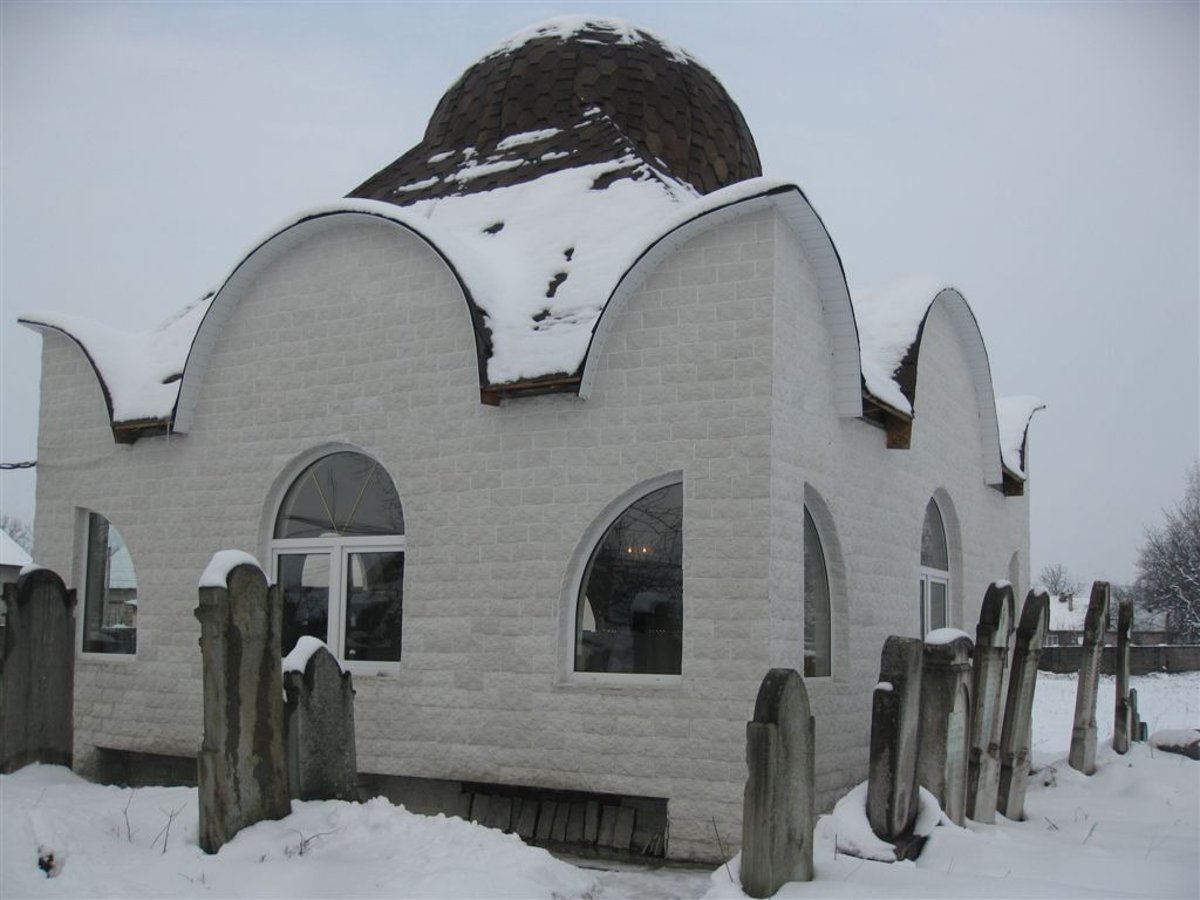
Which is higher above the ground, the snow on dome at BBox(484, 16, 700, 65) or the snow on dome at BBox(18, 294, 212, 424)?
the snow on dome at BBox(484, 16, 700, 65)

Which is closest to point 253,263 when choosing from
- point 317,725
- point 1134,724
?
point 317,725

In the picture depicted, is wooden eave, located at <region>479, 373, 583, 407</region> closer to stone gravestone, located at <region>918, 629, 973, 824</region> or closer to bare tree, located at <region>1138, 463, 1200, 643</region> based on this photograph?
stone gravestone, located at <region>918, 629, 973, 824</region>

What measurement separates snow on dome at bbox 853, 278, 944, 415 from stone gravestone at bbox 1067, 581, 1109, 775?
451 centimetres

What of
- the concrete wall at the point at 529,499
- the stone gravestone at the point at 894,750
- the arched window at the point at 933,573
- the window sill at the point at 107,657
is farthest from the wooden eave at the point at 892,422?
the window sill at the point at 107,657

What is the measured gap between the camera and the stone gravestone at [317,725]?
8547mm

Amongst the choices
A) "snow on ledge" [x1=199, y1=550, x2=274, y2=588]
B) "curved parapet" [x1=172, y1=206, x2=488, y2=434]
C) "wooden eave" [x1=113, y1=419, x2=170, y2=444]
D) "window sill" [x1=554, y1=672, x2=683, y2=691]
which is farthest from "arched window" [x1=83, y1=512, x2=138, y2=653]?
"window sill" [x1=554, y1=672, x2=683, y2=691]

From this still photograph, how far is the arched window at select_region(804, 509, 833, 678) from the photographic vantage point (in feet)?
35.7

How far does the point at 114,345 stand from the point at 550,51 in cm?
615

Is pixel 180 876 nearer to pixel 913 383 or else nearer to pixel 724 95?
pixel 913 383

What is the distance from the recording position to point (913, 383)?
12.1 meters

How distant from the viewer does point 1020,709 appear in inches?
452

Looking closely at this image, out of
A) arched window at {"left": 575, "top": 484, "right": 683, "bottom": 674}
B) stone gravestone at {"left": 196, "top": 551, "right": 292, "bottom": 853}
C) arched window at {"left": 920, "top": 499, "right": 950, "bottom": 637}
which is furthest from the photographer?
arched window at {"left": 920, "top": 499, "right": 950, "bottom": 637}

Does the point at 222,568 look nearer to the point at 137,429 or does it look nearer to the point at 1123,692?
the point at 137,429

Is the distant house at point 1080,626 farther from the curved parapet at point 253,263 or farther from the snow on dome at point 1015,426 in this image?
the curved parapet at point 253,263
